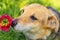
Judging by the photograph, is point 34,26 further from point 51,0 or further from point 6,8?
point 51,0

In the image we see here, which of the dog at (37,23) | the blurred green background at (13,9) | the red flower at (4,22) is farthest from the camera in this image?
the blurred green background at (13,9)

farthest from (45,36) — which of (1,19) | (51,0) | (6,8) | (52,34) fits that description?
(51,0)

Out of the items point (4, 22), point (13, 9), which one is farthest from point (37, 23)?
point (13, 9)

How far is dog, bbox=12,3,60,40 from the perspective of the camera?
5.51m

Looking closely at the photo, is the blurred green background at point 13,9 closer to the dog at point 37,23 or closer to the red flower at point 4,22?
the red flower at point 4,22

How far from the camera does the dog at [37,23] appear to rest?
217 inches

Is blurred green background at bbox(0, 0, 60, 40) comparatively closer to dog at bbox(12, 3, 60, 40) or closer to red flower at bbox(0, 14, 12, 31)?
red flower at bbox(0, 14, 12, 31)

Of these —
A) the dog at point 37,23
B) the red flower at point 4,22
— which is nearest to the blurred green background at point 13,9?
the red flower at point 4,22

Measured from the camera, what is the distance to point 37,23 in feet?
18.5

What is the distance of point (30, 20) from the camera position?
5.61 m

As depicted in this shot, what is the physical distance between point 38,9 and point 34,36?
1.91ft

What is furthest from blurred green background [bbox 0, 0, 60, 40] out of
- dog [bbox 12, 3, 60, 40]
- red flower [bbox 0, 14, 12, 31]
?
dog [bbox 12, 3, 60, 40]

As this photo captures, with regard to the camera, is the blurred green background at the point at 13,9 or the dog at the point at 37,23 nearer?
the dog at the point at 37,23

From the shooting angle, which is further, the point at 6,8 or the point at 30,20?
the point at 6,8
